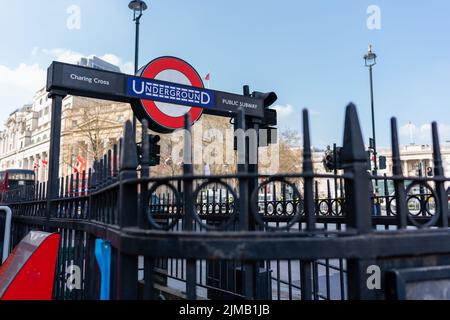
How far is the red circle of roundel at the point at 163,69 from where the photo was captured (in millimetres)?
5438

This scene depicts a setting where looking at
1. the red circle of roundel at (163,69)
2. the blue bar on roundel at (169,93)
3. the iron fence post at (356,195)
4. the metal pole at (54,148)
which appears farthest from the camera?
the red circle of roundel at (163,69)

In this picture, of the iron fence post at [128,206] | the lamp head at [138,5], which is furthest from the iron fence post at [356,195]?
the lamp head at [138,5]

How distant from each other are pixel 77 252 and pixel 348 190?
261cm

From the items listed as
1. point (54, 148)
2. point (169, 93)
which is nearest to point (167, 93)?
point (169, 93)

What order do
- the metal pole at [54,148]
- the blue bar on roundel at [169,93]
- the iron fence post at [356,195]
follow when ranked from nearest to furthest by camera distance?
the iron fence post at [356,195] → the metal pole at [54,148] → the blue bar on roundel at [169,93]

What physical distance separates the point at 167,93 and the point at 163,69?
A: 45 centimetres

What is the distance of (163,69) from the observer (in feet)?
18.5

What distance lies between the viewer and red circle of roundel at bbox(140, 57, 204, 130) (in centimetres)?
544

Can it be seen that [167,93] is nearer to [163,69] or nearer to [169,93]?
[169,93]

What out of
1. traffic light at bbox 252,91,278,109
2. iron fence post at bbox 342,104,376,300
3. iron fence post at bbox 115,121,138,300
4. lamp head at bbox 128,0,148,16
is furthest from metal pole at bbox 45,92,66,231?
lamp head at bbox 128,0,148,16

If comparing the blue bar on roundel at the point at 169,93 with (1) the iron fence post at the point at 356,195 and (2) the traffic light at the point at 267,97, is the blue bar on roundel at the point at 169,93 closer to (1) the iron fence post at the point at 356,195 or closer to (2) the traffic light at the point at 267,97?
(2) the traffic light at the point at 267,97

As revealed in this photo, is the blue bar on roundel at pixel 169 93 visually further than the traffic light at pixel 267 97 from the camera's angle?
No

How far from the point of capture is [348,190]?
1.94 metres
